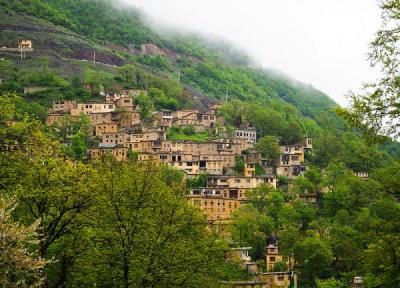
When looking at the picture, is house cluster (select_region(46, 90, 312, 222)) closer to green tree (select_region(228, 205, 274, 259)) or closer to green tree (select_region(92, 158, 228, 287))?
green tree (select_region(228, 205, 274, 259))

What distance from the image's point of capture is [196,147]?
103250 mm

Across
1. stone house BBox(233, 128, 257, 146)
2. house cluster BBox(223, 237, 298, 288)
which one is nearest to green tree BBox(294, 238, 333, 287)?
house cluster BBox(223, 237, 298, 288)

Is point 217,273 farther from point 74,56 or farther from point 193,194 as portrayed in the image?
point 74,56


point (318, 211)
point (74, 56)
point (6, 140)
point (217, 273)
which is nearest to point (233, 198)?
point (318, 211)

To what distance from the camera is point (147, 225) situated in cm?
2520

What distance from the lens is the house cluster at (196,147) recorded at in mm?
90688

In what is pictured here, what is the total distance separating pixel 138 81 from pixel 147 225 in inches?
4990

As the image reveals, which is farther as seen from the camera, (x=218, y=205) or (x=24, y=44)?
(x=24, y=44)

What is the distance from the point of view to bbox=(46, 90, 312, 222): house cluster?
90688mm

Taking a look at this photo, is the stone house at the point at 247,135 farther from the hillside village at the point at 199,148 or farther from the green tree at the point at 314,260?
the green tree at the point at 314,260

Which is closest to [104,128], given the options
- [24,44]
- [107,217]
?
[24,44]

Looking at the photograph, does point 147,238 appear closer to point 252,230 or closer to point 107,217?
point 107,217

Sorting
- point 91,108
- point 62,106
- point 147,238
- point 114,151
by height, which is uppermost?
point 62,106

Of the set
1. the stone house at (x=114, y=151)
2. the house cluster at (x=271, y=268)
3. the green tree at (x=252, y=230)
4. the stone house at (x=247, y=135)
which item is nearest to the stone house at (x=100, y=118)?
the stone house at (x=114, y=151)
